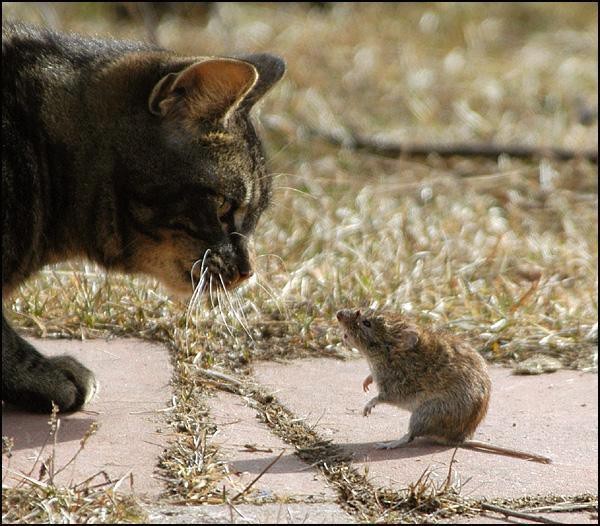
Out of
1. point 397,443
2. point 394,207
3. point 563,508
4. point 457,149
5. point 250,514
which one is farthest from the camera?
point 457,149

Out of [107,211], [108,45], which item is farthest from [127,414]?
[108,45]

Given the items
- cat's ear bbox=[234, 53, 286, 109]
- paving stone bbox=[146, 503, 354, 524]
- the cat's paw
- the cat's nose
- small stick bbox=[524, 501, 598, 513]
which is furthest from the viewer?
cat's ear bbox=[234, 53, 286, 109]

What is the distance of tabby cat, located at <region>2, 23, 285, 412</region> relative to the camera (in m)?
3.32

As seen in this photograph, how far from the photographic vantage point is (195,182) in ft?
11.3

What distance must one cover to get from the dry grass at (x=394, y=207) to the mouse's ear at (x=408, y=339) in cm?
48

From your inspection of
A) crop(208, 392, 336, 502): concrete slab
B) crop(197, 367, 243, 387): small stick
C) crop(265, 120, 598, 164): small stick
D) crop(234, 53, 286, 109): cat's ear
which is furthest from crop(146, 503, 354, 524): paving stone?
crop(265, 120, 598, 164): small stick

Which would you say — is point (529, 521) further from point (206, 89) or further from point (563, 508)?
point (206, 89)

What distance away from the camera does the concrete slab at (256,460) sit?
110 inches

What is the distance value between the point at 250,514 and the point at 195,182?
1.19 m

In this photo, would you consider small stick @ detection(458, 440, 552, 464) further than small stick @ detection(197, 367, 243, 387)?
No

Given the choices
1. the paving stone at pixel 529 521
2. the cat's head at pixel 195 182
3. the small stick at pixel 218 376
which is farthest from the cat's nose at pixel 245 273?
the paving stone at pixel 529 521

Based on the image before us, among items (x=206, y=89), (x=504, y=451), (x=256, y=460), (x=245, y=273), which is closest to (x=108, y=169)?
(x=206, y=89)

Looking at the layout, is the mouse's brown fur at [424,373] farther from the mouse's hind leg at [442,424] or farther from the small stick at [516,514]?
the small stick at [516,514]

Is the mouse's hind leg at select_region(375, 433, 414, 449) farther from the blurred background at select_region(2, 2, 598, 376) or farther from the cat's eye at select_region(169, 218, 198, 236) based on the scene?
the cat's eye at select_region(169, 218, 198, 236)
